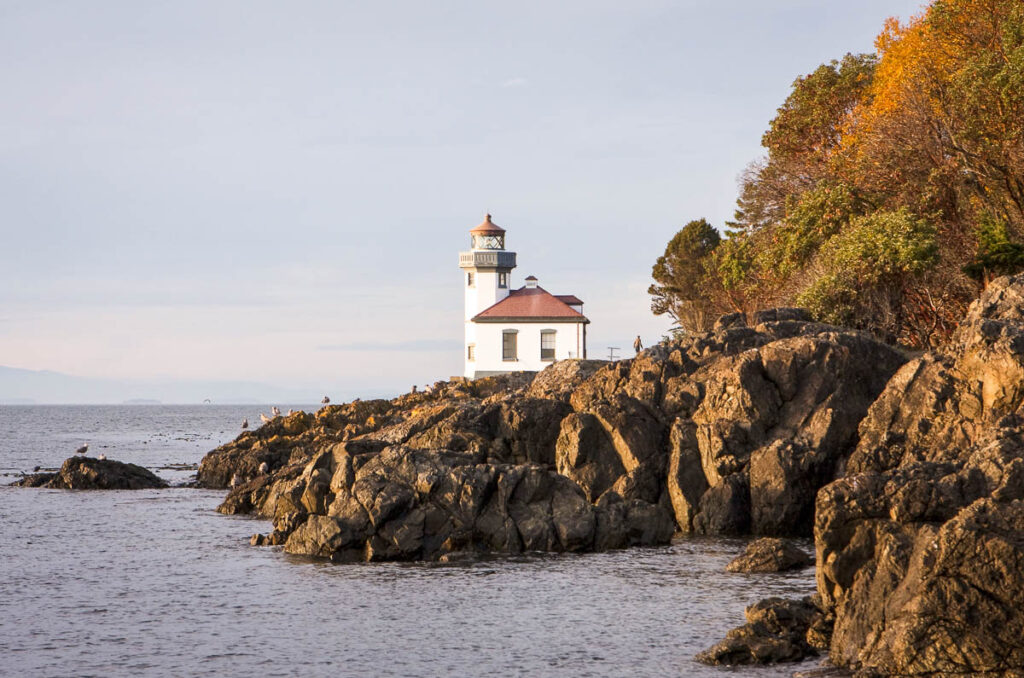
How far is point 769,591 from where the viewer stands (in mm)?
21969

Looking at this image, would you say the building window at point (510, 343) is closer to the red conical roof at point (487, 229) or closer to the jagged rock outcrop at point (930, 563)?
the red conical roof at point (487, 229)

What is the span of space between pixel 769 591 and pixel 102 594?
14811mm

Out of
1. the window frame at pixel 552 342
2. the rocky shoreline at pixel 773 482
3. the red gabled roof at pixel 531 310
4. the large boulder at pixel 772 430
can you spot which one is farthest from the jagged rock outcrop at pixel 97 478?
the window frame at pixel 552 342

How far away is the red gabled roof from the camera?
77.0 meters

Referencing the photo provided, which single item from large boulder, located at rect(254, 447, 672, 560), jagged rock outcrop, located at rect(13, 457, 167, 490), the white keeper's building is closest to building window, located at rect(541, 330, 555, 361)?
the white keeper's building

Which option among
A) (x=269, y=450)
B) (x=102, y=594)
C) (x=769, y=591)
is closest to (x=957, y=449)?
(x=769, y=591)

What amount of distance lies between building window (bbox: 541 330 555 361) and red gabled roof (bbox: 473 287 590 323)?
1.01m

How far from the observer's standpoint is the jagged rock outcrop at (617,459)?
2750 cm

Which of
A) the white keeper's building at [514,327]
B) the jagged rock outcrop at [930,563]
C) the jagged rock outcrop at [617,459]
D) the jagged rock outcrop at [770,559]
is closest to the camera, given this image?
the jagged rock outcrop at [930,563]

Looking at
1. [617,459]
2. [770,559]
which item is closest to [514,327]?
[617,459]

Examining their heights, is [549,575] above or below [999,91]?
below

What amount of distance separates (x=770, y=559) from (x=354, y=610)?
→ 373 inches

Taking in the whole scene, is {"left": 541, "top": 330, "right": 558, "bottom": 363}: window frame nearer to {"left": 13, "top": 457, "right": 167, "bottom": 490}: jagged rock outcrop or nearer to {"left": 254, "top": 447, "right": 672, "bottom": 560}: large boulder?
{"left": 13, "top": 457, "right": 167, "bottom": 490}: jagged rock outcrop

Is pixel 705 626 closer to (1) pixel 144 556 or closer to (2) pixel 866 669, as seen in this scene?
(2) pixel 866 669
